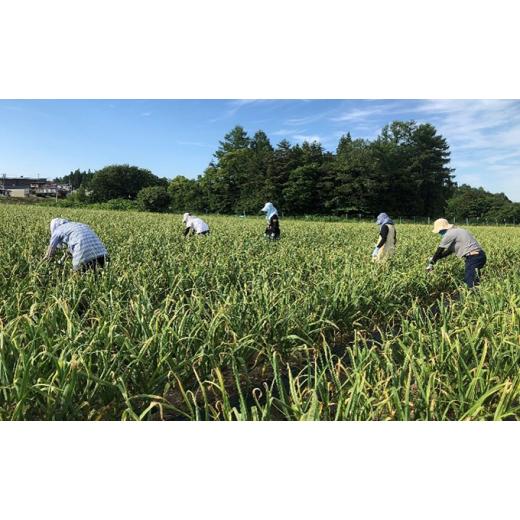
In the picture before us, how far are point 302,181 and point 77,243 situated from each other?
610cm

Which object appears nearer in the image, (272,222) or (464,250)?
(464,250)

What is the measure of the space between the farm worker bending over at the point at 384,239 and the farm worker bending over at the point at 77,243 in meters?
3.32

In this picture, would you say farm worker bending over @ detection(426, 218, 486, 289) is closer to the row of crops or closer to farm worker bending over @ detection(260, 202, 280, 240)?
the row of crops

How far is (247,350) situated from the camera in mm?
2270

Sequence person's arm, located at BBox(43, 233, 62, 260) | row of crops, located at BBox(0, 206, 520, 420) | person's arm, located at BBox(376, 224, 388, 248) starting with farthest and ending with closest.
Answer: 1. person's arm, located at BBox(376, 224, 388, 248)
2. person's arm, located at BBox(43, 233, 62, 260)
3. row of crops, located at BBox(0, 206, 520, 420)

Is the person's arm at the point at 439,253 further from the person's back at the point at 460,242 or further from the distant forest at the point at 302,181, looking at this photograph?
the distant forest at the point at 302,181

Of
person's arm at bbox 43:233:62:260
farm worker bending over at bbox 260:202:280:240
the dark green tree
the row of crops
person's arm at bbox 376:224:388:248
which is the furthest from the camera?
farm worker bending over at bbox 260:202:280:240

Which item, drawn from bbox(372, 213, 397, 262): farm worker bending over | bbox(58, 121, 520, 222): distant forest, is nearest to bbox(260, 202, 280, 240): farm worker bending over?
bbox(58, 121, 520, 222): distant forest

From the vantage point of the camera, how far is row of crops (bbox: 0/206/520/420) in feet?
5.48

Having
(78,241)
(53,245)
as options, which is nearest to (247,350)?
(78,241)

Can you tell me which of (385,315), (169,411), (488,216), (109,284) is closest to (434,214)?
(488,216)

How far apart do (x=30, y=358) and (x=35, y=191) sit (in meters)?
5.48

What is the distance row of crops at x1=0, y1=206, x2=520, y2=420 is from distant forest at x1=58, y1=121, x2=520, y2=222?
2456 millimetres

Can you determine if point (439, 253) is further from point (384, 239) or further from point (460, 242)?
point (384, 239)
